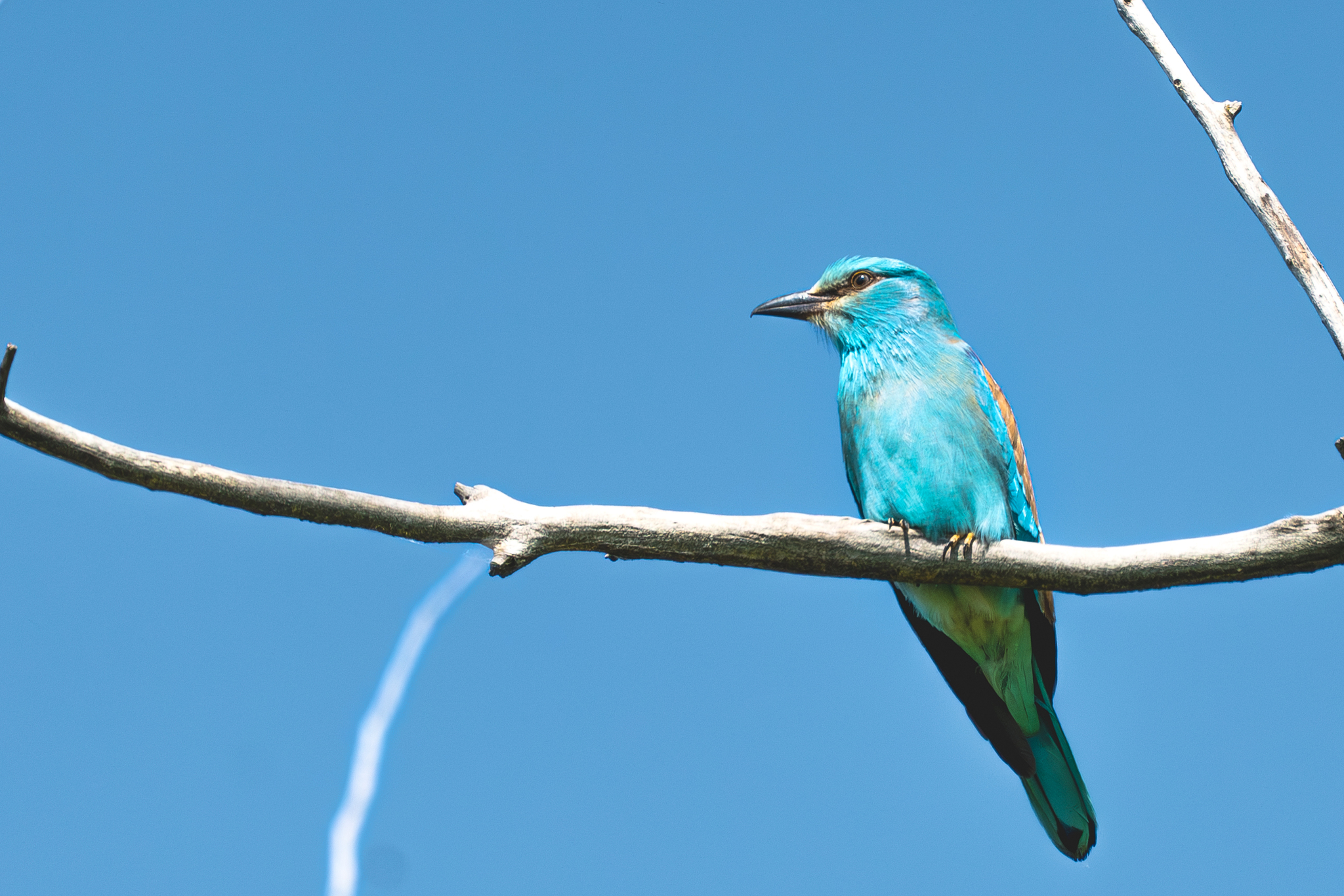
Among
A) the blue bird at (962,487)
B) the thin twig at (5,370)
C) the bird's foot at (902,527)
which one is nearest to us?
the thin twig at (5,370)

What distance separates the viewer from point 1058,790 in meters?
6.15

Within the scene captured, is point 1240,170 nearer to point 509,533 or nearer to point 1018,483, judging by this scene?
point 1018,483

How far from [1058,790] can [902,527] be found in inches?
88.0

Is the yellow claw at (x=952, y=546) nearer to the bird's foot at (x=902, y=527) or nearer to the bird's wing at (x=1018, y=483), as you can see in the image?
the bird's foot at (x=902, y=527)

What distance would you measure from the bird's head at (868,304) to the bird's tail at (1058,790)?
214 cm

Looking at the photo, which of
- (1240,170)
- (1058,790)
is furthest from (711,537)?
(1058,790)

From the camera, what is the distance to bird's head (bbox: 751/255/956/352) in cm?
658

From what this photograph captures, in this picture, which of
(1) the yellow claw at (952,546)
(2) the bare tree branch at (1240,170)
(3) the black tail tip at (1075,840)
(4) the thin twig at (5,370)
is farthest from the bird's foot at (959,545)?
(4) the thin twig at (5,370)

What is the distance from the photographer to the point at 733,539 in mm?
4242

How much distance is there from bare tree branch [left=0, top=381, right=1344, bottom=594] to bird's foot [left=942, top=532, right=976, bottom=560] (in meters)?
0.05

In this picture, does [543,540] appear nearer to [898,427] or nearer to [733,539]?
[733,539]

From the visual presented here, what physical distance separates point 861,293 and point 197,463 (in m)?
4.25

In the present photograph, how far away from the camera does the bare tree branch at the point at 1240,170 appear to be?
3.91 metres

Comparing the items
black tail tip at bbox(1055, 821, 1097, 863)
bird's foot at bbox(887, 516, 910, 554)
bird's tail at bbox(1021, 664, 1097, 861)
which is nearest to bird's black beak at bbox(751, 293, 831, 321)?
bird's foot at bbox(887, 516, 910, 554)
